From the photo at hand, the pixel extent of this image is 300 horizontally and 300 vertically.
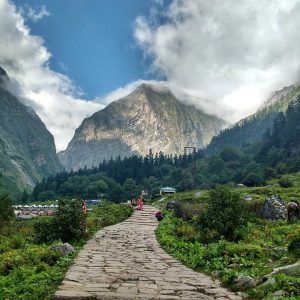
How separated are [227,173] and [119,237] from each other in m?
149

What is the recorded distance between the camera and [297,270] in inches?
446

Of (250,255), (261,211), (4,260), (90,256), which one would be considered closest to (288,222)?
(261,211)

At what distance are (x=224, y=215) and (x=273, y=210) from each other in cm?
1023

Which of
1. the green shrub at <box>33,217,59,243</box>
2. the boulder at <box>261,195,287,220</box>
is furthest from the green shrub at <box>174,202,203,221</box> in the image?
the green shrub at <box>33,217,59,243</box>

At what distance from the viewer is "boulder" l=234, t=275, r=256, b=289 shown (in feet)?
35.7

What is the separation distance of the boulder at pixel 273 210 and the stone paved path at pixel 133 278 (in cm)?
1399

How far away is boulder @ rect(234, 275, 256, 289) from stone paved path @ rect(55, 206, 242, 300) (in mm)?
444

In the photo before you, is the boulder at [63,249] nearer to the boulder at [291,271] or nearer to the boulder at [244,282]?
the boulder at [244,282]

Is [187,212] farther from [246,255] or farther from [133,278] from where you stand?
[133,278]

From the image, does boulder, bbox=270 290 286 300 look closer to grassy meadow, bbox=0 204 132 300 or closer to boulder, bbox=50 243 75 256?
grassy meadow, bbox=0 204 132 300

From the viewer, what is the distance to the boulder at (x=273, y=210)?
29672 mm

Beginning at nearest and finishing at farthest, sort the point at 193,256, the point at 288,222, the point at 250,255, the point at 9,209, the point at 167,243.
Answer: the point at 250,255 → the point at 193,256 → the point at 167,243 → the point at 288,222 → the point at 9,209

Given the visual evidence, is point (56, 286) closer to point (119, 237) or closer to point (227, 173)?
point (119, 237)

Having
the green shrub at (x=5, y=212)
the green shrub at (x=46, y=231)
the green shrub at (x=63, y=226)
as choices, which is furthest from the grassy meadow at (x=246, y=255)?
the green shrub at (x=5, y=212)
